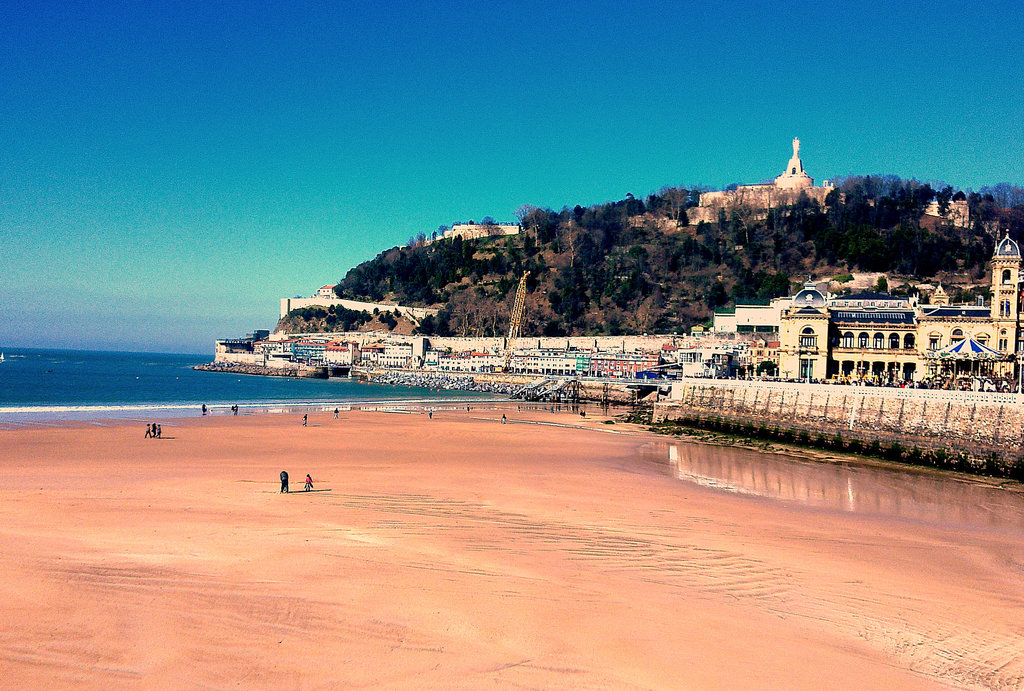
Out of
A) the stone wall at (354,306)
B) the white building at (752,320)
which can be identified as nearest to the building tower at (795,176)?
the white building at (752,320)

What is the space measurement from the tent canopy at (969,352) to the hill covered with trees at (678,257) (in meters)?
44.0

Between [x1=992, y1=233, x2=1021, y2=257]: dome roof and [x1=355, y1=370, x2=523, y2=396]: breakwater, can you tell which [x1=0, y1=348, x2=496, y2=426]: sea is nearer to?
[x1=355, y1=370, x2=523, y2=396]: breakwater

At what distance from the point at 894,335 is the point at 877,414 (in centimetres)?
1674

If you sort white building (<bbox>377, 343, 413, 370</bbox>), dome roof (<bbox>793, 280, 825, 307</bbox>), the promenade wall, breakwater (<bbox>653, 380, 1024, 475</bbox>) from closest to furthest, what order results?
1. breakwater (<bbox>653, 380, 1024, 475</bbox>)
2. the promenade wall
3. dome roof (<bbox>793, 280, 825, 307</bbox>)
4. white building (<bbox>377, 343, 413, 370</bbox>)

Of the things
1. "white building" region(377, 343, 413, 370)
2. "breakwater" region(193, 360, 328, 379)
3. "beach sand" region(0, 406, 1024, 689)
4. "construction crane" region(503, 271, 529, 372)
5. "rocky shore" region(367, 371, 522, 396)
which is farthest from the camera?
"construction crane" region(503, 271, 529, 372)

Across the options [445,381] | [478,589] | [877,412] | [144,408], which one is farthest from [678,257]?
[478,589]

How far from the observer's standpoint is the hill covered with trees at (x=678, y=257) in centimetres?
8962

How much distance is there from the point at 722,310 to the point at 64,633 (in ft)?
256

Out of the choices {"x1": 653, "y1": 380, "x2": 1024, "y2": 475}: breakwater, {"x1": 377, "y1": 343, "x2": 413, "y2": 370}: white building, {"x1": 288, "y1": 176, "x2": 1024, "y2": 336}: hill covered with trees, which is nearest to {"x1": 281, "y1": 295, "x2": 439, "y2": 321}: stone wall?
{"x1": 288, "y1": 176, "x2": 1024, "y2": 336}: hill covered with trees

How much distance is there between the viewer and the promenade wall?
25.9 meters

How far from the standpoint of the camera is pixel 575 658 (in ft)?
25.7

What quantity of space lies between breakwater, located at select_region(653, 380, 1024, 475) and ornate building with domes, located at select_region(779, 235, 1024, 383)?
20.2 ft

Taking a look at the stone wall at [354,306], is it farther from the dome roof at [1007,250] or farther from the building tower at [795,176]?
the dome roof at [1007,250]

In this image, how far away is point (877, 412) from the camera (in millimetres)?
30359
